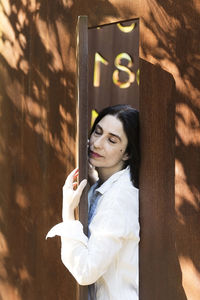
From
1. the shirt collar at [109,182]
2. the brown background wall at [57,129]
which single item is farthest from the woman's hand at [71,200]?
the brown background wall at [57,129]

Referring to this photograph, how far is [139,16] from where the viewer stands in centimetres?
286

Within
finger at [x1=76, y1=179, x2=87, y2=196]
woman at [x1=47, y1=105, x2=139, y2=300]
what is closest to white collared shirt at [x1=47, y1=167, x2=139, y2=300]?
woman at [x1=47, y1=105, x2=139, y2=300]

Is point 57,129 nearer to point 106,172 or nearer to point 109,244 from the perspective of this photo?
point 106,172

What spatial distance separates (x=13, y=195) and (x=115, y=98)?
181 cm

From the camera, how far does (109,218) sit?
271cm

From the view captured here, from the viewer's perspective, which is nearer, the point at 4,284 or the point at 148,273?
the point at 148,273

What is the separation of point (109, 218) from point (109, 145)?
43cm

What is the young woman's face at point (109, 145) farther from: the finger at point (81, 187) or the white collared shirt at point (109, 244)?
the finger at point (81, 187)

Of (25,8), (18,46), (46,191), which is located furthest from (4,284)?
(25,8)

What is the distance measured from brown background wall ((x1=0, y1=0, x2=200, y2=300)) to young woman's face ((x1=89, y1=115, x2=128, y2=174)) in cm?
20

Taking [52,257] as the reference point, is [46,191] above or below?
above

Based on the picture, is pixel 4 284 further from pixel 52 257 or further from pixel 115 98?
pixel 115 98

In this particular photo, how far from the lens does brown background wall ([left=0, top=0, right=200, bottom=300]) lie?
2664 millimetres

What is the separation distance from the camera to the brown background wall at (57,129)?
2.66 metres
